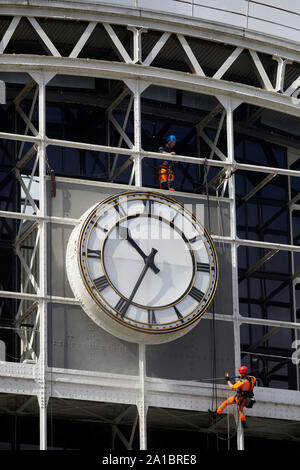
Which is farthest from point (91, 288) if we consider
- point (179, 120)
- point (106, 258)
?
point (179, 120)

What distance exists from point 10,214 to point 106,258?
2116mm

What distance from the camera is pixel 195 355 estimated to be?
1277 inches

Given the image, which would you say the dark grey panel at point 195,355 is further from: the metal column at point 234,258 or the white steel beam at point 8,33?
the white steel beam at point 8,33

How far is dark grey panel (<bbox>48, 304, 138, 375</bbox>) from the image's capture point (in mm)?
31578

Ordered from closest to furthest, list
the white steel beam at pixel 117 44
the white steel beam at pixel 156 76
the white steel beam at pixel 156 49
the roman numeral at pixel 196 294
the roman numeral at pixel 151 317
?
the roman numeral at pixel 151 317 → the roman numeral at pixel 196 294 → the white steel beam at pixel 156 76 → the white steel beam at pixel 117 44 → the white steel beam at pixel 156 49

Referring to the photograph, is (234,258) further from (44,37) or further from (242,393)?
(44,37)

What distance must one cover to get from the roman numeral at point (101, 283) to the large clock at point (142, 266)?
0.02 m

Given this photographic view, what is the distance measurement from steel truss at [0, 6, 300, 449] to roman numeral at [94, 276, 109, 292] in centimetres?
56

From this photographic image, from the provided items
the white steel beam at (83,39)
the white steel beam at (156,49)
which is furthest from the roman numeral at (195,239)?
the white steel beam at (83,39)

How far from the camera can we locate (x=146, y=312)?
3197 cm

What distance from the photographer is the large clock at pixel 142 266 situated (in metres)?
31.8

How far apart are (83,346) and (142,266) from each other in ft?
6.72

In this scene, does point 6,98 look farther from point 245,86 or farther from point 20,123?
point 245,86

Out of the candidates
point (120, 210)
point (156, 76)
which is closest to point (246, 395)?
point (120, 210)
